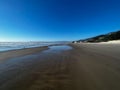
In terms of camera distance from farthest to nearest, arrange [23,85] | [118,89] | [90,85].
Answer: [23,85] → [90,85] → [118,89]

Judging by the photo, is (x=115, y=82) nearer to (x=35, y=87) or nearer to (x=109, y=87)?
(x=109, y=87)

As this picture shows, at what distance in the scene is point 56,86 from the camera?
270 cm

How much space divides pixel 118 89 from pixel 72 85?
146 centimetres

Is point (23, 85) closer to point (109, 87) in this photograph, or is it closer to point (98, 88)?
point (98, 88)

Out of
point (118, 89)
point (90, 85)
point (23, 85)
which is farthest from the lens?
point (23, 85)

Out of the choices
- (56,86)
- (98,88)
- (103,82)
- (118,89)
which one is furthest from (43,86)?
(118,89)

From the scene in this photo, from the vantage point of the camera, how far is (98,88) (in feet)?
8.10

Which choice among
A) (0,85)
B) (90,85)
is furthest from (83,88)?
(0,85)

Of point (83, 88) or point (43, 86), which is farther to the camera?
point (43, 86)

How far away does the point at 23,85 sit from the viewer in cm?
284

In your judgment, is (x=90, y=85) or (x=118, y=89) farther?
(x=90, y=85)

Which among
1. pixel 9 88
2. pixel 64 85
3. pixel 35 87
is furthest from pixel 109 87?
pixel 9 88

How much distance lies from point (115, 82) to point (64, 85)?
191cm

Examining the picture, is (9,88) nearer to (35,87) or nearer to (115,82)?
(35,87)
